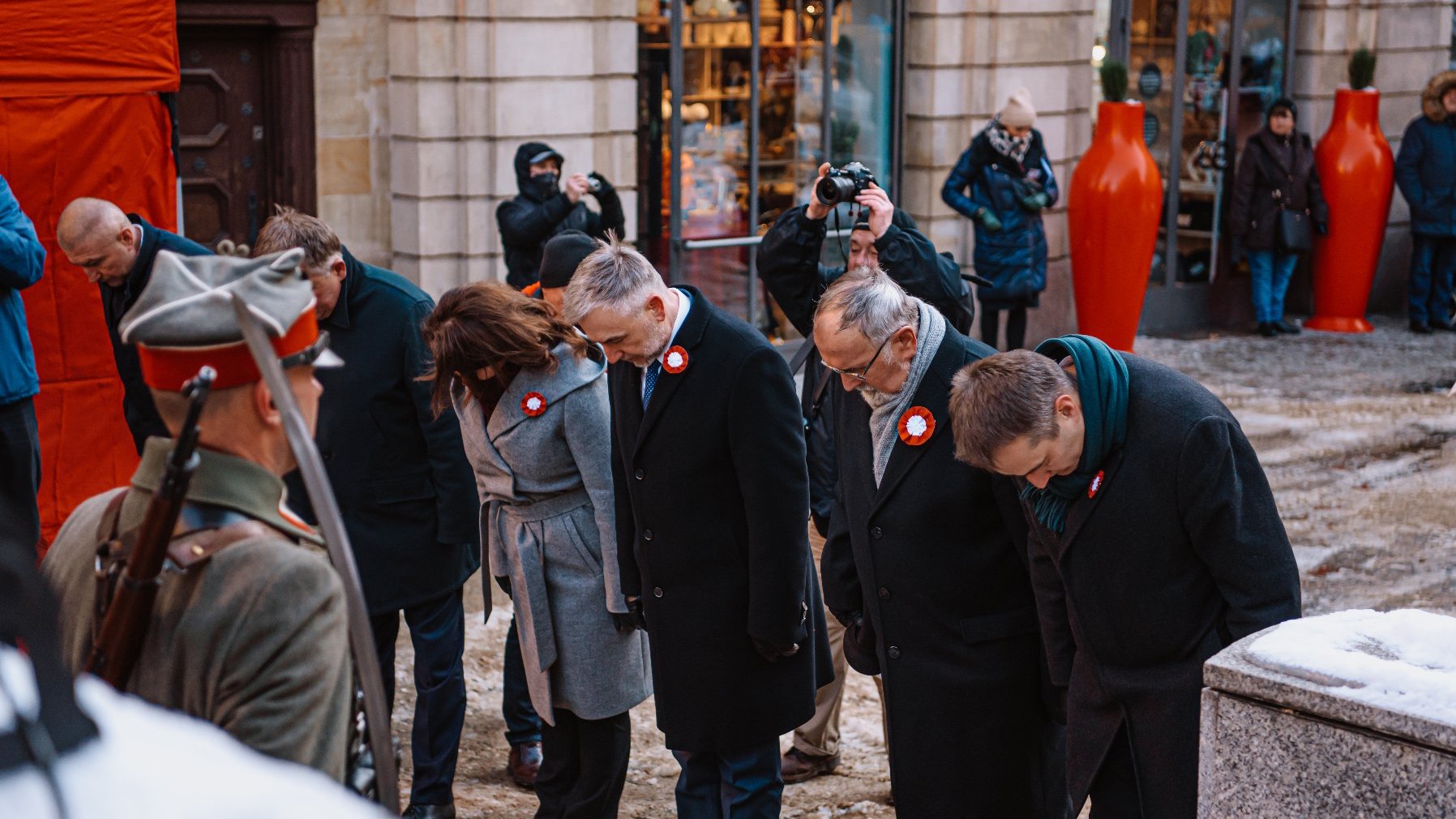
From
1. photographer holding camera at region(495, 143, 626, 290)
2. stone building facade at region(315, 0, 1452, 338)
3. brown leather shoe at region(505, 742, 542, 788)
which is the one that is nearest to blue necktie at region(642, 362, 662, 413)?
brown leather shoe at region(505, 742, 542, 788)

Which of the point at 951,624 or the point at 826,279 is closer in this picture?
the point at 951,624

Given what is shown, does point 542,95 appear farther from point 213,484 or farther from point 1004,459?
point 213,484

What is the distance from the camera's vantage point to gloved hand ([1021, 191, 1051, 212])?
35.7 feet

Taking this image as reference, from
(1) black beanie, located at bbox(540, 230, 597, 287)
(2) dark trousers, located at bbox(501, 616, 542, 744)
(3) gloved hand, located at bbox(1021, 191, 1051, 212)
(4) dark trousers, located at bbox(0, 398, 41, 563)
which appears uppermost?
(1) black beanie, located at bbox(540, 230, 597, 287)

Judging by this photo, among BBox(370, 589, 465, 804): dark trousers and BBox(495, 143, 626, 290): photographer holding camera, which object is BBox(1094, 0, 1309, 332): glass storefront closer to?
BBox(495, 143, 626, 290): photographer holding camera

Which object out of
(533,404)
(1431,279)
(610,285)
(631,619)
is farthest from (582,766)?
(1431,279)

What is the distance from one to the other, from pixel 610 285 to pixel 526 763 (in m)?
2.03

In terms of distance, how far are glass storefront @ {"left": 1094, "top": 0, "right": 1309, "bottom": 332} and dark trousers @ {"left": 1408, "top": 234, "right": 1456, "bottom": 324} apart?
1424 millimetres

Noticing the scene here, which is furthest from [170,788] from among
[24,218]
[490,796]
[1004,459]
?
[24,218]

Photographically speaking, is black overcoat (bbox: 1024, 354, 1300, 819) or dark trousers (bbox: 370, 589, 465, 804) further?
dark trousers (bbox: 370, 589, 465, 804)

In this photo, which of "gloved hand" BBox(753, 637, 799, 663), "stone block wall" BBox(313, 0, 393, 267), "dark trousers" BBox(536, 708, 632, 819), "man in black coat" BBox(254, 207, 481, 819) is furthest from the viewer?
"stone block wall" BBox(313, 0, 393, 267)

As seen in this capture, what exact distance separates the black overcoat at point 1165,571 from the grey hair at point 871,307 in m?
0.60

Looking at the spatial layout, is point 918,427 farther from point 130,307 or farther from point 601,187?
point 601,187

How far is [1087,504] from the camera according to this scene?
356cm
